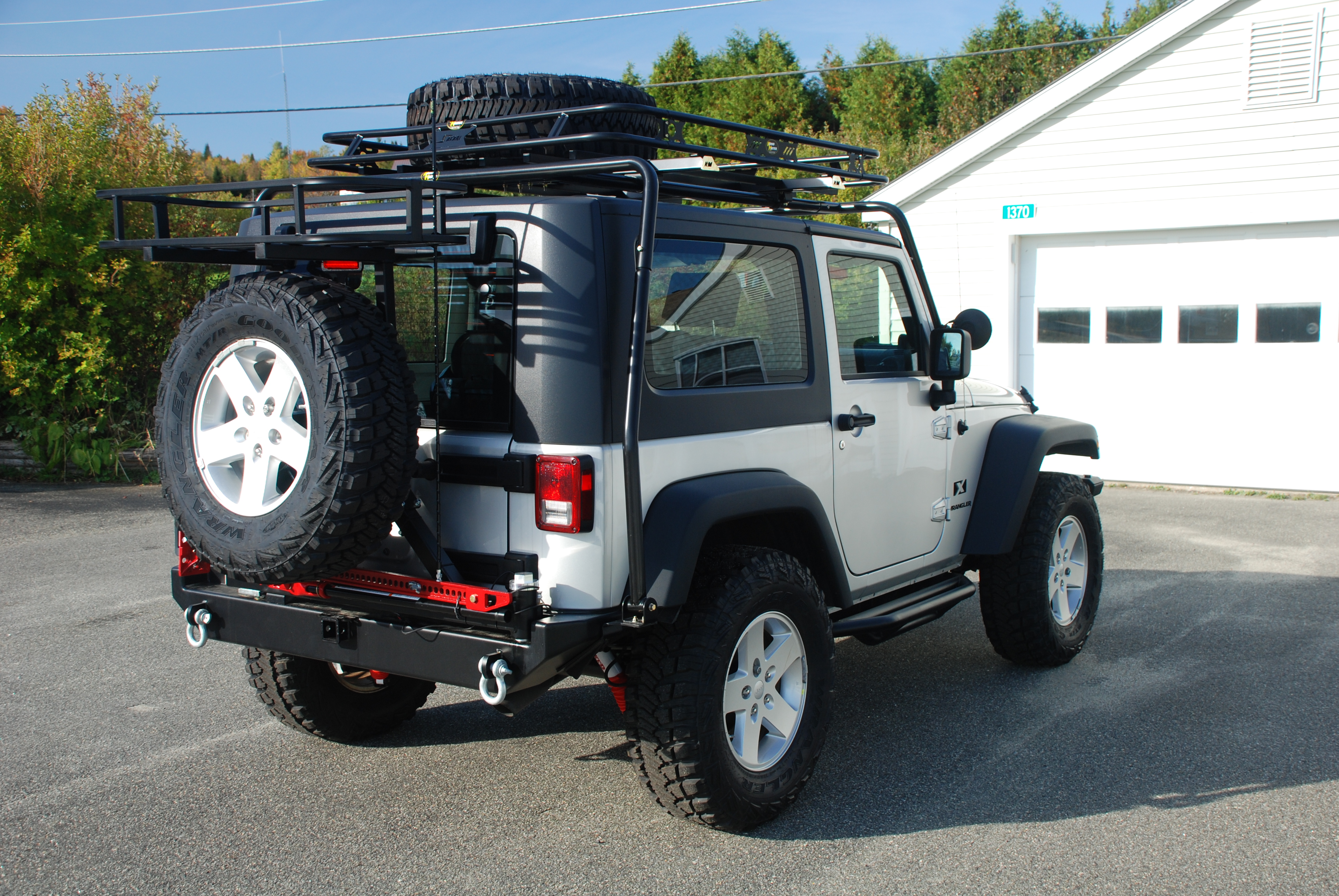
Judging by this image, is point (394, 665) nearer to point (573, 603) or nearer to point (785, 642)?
point (573, 603)

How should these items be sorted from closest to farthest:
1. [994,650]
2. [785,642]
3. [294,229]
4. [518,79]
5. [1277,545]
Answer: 1. [785,642]
2. [294,229]
3. [518,79]
4. [994,650]
5. [1277,545]

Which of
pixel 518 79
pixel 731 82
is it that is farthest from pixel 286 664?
pixel 731 82

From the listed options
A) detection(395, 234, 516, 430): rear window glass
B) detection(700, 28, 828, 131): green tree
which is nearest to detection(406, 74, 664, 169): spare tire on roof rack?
detection(395, 234, 516, 430): rear window glass

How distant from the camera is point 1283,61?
34.1 ft

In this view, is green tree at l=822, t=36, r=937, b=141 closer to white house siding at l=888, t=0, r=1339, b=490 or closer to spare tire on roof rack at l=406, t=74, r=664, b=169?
white house siding at l=888, t=0, r=1339, b=490

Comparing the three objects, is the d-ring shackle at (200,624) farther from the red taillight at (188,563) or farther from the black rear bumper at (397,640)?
the red taillight at (188,563)

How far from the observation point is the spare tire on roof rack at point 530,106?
14.1 feet

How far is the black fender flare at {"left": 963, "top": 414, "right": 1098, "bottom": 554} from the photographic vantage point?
198 inches

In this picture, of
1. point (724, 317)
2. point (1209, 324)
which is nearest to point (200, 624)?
point (724, 317)

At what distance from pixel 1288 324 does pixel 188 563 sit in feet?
33.1

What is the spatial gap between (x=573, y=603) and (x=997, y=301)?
369 inches

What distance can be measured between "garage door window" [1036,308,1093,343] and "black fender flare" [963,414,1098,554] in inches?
256

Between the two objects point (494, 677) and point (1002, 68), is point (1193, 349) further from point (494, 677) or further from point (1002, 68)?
point (1002, 68)

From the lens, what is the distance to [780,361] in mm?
3979
